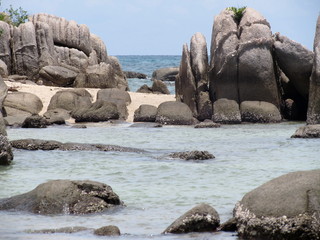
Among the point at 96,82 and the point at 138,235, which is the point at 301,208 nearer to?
the point at 138,235

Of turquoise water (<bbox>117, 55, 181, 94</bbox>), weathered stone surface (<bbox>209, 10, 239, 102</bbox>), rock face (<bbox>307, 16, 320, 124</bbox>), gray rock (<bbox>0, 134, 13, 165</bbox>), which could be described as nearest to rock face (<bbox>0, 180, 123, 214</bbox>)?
gray rock (<bbox>0, 134, 13, 165</bbox>)

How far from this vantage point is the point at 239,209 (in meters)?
8.24

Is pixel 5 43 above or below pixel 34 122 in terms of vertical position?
above

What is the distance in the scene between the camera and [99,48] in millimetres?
42188

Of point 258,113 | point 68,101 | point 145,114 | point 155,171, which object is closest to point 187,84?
point 145,114

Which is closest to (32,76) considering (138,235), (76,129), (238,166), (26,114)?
(26,114)

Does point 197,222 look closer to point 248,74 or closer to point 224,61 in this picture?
point 248,74

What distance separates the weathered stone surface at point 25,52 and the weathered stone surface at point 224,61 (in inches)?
460

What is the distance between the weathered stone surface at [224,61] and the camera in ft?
89.7

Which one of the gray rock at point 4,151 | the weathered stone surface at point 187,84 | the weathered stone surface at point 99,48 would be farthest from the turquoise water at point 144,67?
the gray rock at point 4,151

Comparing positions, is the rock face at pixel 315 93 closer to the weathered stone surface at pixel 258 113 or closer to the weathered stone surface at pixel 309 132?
the weathered stone surface at pixel 258 113

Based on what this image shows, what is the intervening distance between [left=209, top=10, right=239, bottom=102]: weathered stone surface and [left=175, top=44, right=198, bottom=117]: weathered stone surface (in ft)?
2.48

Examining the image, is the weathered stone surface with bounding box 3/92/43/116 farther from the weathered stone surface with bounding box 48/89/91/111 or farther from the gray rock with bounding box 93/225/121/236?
the gray rock with bounding box 93/225/121/236

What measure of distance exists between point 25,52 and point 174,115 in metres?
13.0
